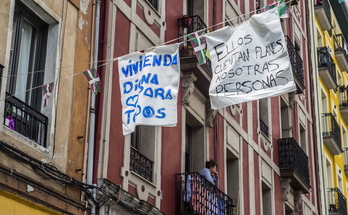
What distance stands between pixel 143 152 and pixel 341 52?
978 inches

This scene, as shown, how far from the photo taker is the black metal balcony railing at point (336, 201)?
105 feet

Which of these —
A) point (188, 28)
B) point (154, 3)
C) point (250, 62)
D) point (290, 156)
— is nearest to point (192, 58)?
point (188, 28)

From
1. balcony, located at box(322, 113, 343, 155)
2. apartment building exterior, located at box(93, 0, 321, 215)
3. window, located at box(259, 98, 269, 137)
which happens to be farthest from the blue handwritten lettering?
balcony, located at box(322, 113, 343, 155)

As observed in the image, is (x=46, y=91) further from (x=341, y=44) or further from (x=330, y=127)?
(x=341, y=44)

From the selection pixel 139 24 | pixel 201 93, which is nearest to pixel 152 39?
pixel 139 24

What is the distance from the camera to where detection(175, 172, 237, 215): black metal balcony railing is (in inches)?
650

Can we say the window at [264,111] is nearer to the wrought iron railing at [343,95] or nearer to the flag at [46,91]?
the flag at [46,91]

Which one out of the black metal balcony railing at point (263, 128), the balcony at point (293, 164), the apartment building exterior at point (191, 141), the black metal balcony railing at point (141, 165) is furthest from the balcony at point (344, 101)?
the black metal balcony railing at point (141, 165)

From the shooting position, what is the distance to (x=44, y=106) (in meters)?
12.9

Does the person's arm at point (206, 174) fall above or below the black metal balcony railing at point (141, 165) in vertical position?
above

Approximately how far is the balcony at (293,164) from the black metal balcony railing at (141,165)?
31.2ft

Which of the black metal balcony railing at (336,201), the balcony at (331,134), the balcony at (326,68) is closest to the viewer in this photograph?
the black metal balcony railing at (336,201)

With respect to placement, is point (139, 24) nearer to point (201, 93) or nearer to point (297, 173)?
point (201, 93)

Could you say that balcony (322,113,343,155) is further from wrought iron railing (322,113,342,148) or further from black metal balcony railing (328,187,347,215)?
black metal balcony railing (328,187,347,215)
